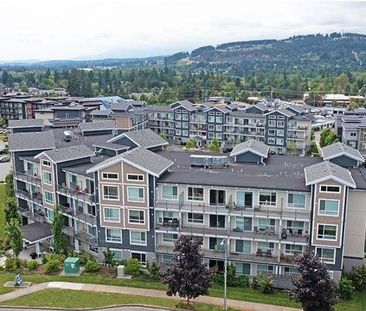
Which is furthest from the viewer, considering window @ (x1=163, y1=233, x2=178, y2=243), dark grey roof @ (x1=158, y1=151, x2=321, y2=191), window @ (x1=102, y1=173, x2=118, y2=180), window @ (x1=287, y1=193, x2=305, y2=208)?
window @ (x1=163, y1=233, x2=178, y2=243)

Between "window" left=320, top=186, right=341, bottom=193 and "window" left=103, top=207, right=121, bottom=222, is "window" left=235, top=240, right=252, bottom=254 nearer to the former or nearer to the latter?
"window" left=320, top=186, right=341, bottom=193

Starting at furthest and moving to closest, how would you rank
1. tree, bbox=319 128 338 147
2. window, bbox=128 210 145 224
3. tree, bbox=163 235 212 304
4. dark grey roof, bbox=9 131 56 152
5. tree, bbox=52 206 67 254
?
1. tree, bbox=319 128 338 147
2. dark grey roof, bbox=9 131 56 152
3. tree, bbox=52 206 67 254
4. window, bbox=128 210 145 224
5. tree, bbox=163 235 212 304

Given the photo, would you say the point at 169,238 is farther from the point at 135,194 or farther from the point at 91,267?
the point at 91,267

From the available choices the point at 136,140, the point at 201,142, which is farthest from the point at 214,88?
the point at 136,140

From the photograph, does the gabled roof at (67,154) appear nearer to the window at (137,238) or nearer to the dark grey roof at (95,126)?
the window at (137,238)

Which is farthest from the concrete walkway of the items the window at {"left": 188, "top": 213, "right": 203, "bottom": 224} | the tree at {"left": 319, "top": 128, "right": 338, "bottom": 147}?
the tree at {"left": 319, "top": 128, "right": 338, "bottom": 147}

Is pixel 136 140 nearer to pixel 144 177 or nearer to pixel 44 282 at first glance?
pixel 144 177

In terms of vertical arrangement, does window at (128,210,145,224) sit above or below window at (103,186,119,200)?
below
